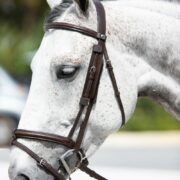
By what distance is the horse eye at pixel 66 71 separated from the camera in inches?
180

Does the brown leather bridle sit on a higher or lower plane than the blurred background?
higher

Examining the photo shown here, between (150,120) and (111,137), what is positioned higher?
(111,137)

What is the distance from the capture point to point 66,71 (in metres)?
4.57

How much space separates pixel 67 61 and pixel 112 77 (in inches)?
11.8

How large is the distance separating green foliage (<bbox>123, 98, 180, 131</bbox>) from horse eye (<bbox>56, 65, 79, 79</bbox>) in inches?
420

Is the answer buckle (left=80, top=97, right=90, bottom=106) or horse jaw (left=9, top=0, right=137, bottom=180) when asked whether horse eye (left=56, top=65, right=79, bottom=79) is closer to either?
horse jaw (left=9, top=0, right=137, bottom=180)

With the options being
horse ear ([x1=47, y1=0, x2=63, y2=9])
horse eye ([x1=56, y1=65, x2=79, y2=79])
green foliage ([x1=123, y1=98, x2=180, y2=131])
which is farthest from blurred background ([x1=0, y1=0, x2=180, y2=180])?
horse eye ([x1=56, y1=65, x2=79, y2=79])

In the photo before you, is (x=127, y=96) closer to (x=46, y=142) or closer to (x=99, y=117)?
(x=99, y=117)

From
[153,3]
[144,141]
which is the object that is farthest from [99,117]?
[144,141]

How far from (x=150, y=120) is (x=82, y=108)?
36.4ft

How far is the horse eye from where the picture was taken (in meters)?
4.57

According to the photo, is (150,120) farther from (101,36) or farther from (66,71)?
(66,71)

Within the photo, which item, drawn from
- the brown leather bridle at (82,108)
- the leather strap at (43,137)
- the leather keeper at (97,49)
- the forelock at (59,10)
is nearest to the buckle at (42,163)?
the brown leather bridle at (82,108)

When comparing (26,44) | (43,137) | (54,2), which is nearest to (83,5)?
(54,2)
